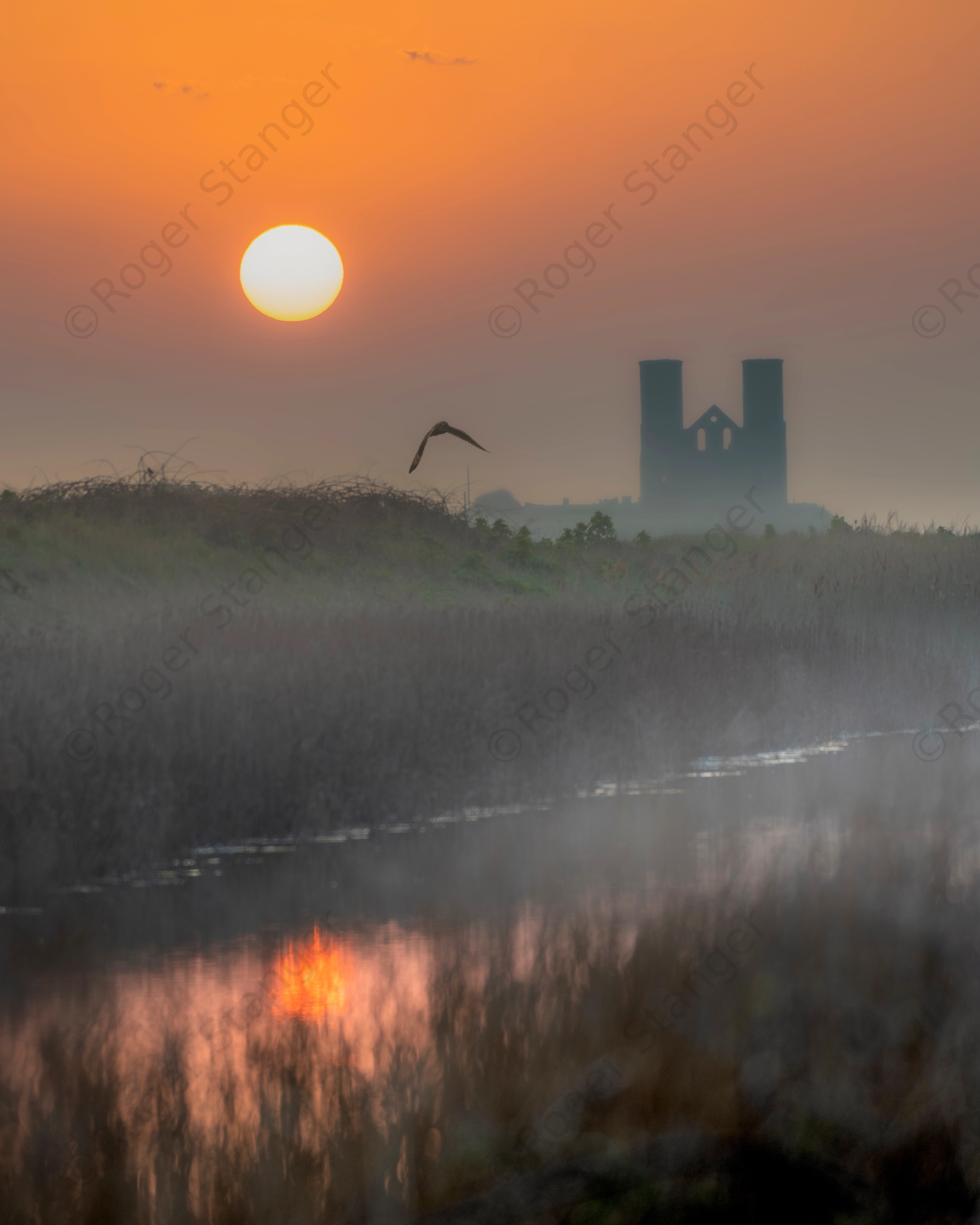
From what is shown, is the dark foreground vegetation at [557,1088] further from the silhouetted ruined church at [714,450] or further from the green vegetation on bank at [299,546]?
the silhouetted ruined church at [714,450]

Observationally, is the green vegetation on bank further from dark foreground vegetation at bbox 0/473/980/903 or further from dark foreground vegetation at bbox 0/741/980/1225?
dark foreground vegetation at bbox 0/741/980/1225

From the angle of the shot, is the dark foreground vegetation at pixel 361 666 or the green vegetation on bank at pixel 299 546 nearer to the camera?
the dark foreground vegetation at pixel 361 666

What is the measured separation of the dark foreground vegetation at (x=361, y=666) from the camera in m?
11.1

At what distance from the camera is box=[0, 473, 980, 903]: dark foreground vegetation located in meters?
11.1

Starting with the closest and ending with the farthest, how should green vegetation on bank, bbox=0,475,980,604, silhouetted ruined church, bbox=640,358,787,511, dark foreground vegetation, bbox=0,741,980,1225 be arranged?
dark foreground vegetation, bbox=0,741,980,1225 → green vegetation on bank, bbox=0,475,980,604 → silhouetted ruined church, bbox=640,358,787,511

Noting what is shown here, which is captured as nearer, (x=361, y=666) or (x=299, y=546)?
(x=361, y=666)

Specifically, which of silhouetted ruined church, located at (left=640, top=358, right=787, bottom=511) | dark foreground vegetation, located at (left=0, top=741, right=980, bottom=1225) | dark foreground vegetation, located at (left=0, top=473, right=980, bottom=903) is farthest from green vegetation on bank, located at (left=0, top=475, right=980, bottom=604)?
silhouetted ruined church, located at (left=640, top=358, right=787, bottom=511)

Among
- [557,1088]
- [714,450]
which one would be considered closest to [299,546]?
[557,1088]

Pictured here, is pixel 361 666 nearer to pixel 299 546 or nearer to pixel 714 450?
pixel 299 546

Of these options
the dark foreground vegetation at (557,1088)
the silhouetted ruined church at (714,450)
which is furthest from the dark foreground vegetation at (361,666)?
the silhouetted ruined church at (714,450)

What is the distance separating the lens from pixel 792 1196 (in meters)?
4.50

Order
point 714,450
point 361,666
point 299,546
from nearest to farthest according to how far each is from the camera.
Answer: point 361,666 < point 299,546 < point 714,450

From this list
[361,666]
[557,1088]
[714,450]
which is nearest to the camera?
[557,1088]

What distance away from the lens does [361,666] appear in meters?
13.4
